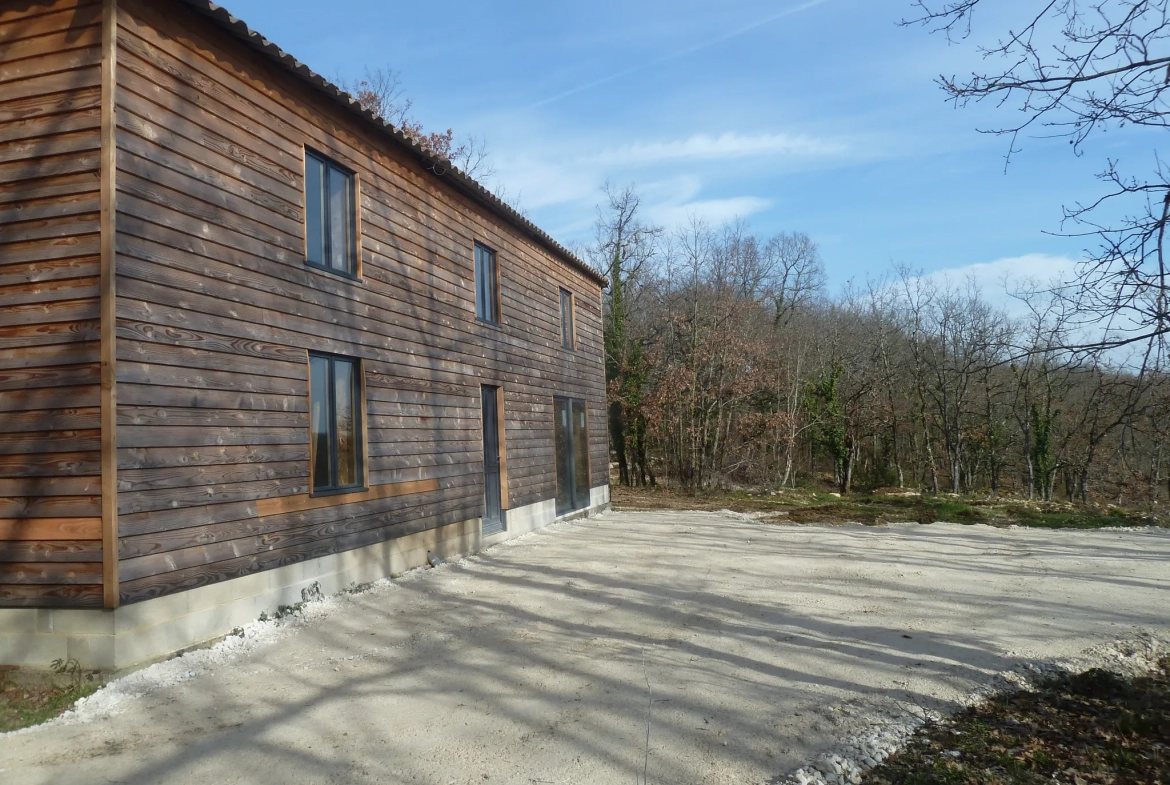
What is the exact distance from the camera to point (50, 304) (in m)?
5.39

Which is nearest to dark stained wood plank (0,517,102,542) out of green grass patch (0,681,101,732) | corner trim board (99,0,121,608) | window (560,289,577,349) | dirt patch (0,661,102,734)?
corner trim board (99,0,121,608)

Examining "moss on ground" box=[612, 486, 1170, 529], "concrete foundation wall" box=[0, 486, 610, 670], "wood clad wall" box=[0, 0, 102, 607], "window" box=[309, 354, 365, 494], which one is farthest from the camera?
"moss on ground" box=[612, 486, 1170, 529]

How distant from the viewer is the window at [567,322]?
1533 cm

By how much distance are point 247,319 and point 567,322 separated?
376 inches

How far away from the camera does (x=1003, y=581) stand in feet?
29.1

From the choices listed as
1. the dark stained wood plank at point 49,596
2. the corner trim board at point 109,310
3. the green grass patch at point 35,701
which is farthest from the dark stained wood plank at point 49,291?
the green grass patch at point 35,701

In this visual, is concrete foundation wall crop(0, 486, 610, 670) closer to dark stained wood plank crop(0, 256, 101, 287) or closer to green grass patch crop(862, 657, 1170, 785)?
dark stained wood plank crop(0, 256, 101, 287)

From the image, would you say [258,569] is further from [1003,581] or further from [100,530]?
[1003,581]

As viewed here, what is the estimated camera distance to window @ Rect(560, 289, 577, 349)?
15334 mm

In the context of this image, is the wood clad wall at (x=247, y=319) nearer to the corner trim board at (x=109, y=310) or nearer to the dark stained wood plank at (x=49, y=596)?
the corner trim board at (x=109, y=310)

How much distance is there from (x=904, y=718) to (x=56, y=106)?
753 centimetres

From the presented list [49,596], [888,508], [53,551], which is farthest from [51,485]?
[888,508]

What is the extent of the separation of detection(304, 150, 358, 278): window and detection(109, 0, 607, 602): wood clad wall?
0.53 ft

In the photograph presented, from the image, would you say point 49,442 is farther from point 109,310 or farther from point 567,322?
point 567,322
